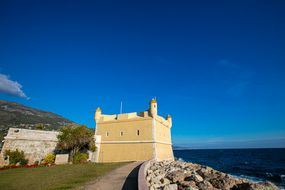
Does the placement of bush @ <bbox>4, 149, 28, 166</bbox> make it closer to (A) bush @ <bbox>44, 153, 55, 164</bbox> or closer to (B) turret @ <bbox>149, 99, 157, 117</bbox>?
(A) bush @ <bbox>44, 153, 55, 164</bbox>

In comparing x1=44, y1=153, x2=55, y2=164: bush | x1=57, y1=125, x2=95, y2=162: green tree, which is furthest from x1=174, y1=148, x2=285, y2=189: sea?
x1=44, y1=153, x2=55, y2=164: bush

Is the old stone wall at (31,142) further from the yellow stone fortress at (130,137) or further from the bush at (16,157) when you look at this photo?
the yellow stone fortress at (130,137)

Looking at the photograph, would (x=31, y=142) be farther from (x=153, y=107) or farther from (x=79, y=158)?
(x=153, y=107)

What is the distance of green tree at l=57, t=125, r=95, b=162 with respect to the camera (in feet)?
71.3

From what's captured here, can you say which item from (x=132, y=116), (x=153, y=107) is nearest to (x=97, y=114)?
(x=132, y=116)

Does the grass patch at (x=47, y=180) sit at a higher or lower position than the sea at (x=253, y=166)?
higher

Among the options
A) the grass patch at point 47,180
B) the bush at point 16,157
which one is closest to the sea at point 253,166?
the grass patch at point 47,180

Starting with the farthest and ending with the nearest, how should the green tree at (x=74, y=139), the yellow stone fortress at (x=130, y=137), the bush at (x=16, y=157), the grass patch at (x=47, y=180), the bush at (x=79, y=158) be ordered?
the yellow stone fortress at (x=130, y=137) < the green tree at (x=74, y=139) < the bush at (x=79, y=158) < the bush at (x=16, y=157) < the grass patch at (x=47, y=180)

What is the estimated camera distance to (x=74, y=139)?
2203 cm

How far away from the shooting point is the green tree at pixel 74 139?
2173 centimetres

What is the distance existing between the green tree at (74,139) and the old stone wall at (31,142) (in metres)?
1.57

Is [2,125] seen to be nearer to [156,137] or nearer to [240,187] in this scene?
[156,137]

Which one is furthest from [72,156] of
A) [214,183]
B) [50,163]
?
[214,183]

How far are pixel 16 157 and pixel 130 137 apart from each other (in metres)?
14.2
